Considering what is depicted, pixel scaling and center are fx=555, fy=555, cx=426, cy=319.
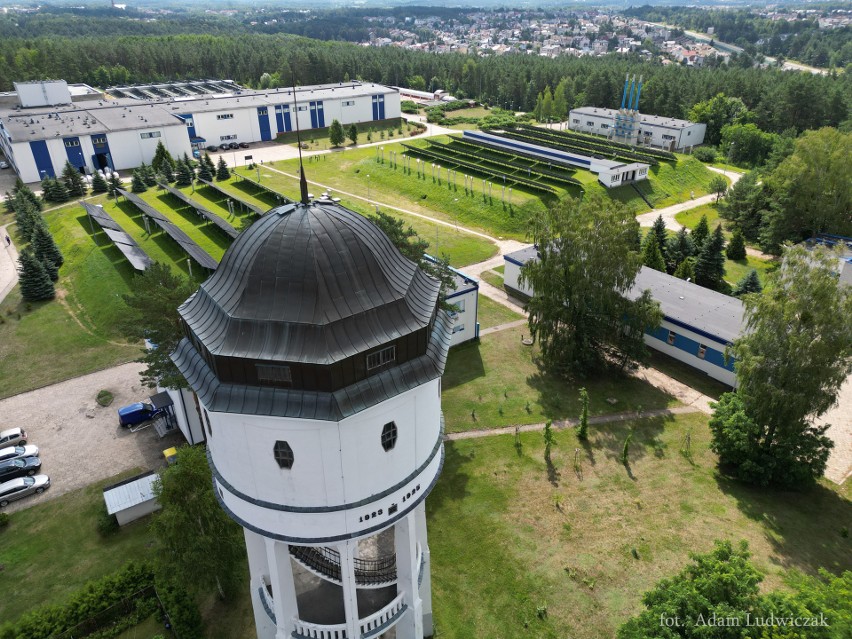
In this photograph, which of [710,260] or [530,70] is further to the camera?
[530,70]

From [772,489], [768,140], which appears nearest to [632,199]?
[768,140]

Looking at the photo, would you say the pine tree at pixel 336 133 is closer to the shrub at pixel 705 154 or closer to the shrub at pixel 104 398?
the shrub at pixel 705 154

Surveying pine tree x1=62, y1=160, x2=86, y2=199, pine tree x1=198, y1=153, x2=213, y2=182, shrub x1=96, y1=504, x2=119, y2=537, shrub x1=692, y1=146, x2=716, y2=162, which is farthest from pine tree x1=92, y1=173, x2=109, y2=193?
shrub x1=692, y1=146, x2=716, y2=162

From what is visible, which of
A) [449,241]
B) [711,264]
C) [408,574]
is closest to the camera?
[408,574]

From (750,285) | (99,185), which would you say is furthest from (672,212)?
(99,185)

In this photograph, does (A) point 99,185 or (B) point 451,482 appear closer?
(B) point 451,482

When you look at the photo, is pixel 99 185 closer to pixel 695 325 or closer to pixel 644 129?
pixel 695 325

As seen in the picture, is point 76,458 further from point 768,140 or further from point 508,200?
point 768,140
